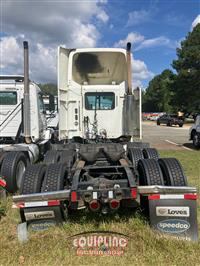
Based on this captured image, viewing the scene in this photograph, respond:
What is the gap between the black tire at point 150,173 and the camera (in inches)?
130

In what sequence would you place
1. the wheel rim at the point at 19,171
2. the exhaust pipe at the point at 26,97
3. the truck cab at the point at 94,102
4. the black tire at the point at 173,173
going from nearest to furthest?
the black tire at the point at 173,173 → the wheel rim at the point at 19,171 → the exhaust pipe at the point at 26,97 → the truck cab at the point at 94,102

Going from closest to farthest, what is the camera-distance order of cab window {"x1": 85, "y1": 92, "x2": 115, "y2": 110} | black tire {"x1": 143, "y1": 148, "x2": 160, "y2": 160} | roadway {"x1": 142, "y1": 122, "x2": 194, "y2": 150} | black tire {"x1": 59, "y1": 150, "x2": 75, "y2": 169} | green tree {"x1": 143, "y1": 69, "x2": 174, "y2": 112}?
black tire {"x1": 59, "y1": 150, "x2": 75, "y2": 169}
black tire {"x1": 143, "y1": 148, "x2": 160, "y2": 160}
cab window {"x1": 85, "y1": 92, "x2": 115, "y2": 110}
roadway {"x1": 142, "y1": 122, "x2": 194, "y2": 150}
green tree {"x1": 143, "y1": 69, "x2": 174, "y2": 112}

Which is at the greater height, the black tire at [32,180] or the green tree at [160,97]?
the green tree at [160,97]

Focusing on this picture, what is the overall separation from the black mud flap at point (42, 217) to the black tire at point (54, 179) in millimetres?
316

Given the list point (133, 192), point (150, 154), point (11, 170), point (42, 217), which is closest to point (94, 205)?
point (133, 192)

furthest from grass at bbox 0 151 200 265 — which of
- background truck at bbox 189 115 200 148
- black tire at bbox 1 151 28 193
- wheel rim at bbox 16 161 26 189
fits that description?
background truck at bbox 189 115 200 148

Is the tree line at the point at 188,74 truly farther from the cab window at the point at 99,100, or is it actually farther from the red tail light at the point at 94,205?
the red tail light at the point at 94,205

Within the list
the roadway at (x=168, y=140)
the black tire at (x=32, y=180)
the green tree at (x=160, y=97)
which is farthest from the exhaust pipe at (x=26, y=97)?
the green tree at (x=160, y=97)

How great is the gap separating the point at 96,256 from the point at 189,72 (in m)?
38.9

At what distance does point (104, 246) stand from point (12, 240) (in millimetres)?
1279

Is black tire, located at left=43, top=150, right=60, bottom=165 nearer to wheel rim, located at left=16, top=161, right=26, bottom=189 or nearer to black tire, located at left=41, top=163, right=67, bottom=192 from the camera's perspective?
wheel rim, located at left=16, top=161, right=26, bottom=189

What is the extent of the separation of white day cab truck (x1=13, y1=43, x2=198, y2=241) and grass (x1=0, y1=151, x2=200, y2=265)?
15 centimetres

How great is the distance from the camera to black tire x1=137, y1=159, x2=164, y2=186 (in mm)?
3293

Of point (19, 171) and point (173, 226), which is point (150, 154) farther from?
point (19, 171)
